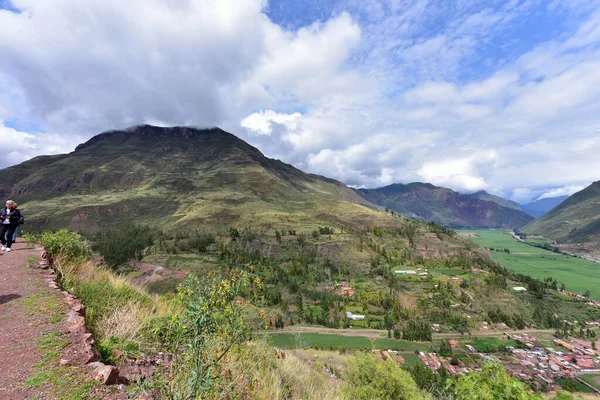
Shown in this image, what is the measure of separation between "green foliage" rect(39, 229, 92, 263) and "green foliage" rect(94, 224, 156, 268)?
111498mm

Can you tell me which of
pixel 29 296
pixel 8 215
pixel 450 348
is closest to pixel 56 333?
pixel 29 296

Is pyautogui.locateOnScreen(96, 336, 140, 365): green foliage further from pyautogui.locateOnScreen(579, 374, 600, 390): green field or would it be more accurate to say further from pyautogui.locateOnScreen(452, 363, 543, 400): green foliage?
pyautogui.locateOnScreen(579, 374, 600, 390): green field

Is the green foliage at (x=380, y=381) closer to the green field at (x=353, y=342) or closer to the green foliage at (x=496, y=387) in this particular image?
the green foliage at (x=496, y=387)

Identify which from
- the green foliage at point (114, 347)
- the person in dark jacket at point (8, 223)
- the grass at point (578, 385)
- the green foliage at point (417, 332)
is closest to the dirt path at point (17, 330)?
the green foliage at point (114, 347)

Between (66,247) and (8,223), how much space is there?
3.72 metres

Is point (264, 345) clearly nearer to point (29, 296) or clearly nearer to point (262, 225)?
point (29, 296)

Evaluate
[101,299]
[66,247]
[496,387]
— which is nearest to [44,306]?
[101,299]

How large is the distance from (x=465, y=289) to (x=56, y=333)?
134772mm

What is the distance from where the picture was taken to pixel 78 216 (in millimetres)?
173500

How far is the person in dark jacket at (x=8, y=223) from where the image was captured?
12.3 metres

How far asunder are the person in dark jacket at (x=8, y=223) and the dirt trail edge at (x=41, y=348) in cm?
637

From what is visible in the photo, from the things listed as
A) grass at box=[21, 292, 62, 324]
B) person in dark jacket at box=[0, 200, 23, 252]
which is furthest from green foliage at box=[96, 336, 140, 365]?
person in dark jacket at box=[0, 200, 23, 252]

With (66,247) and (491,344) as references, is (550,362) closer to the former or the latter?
(491,344)

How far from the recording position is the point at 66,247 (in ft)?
38.2
